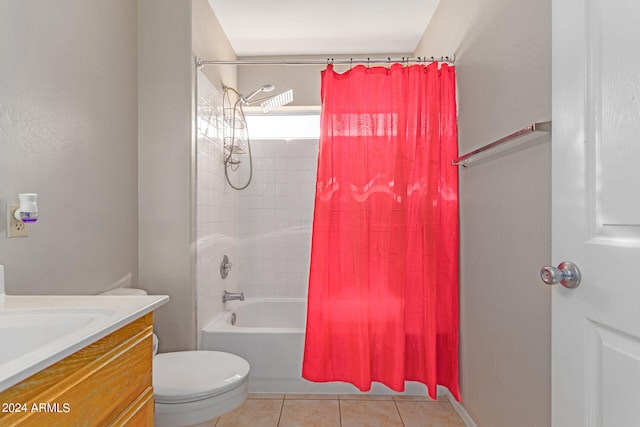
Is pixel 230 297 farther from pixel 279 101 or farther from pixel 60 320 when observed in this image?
pixel 60 320

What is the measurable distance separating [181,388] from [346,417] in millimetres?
1021

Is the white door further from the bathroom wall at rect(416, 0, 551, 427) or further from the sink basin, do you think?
the sink basin

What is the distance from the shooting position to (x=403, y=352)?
81.3 inches

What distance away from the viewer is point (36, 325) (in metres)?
0.87

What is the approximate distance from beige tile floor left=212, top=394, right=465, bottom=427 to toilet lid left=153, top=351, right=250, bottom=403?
53 cm

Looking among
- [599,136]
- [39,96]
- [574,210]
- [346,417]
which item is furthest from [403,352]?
[39,96]

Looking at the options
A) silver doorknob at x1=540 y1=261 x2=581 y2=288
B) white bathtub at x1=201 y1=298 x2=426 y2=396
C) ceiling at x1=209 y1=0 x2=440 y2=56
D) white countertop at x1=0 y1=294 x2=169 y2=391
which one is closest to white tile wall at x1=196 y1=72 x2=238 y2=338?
white bathtub at x1=201 y1=298 x2=426 y2=396

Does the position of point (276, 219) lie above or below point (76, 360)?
above

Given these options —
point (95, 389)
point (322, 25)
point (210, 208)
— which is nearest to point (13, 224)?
point (95, 389)

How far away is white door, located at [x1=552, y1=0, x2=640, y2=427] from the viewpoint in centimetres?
71

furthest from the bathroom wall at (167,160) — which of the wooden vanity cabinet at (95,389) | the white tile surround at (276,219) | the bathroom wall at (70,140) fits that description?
the wooden vanity cabinet at (95,389)

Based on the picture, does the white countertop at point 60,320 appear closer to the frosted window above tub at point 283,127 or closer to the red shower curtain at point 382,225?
the red shower curtain at point 382,225

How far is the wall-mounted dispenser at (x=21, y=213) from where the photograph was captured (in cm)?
121

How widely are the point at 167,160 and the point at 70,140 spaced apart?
0.66 metres
